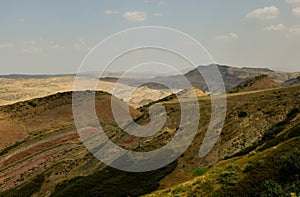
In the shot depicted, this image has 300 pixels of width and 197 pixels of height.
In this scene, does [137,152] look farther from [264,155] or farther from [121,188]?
[264,155]

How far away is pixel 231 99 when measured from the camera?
71.3 metres

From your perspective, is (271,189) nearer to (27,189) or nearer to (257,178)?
(257,178)

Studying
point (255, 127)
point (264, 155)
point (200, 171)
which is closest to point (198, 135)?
point (255, 127)

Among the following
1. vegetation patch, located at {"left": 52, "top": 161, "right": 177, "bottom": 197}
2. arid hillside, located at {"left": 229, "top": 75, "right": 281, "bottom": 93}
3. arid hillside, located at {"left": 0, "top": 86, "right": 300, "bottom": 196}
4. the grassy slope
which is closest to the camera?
the grassy slope

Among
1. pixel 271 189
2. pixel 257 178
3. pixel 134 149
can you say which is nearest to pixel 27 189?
pixel 134 149

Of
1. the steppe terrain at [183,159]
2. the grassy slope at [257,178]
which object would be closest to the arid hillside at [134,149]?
the steppe terrain at [183,159]

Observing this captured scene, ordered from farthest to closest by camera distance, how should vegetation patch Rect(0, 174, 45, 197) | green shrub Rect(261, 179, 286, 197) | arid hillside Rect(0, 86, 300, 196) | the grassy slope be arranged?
vegetation patch Rect(0, 174, 45, 197) → arid hillside Rect(0, 86, 300, 196) → the grassy slope → green shrub Rect(261, 179, 286, 197)

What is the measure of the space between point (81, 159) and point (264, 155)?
41.0 metres

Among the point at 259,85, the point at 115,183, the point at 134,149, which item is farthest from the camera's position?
the point at 259,85

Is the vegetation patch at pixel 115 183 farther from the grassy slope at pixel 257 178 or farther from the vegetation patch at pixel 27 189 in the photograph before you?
the grassy slope at pixel 257 178

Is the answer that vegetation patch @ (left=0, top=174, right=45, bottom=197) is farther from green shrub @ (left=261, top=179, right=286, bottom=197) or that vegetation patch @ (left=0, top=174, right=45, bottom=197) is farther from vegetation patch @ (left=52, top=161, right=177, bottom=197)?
green shrub @ (left=261, top=179, right=286, bottom=197)

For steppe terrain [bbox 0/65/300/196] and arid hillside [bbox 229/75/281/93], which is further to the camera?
arid hillside [bbox 229/75/281/93]

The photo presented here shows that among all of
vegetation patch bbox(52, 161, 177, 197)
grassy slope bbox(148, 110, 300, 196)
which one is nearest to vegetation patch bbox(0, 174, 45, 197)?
vegetation patch bbox(52, 161, 177, 197)

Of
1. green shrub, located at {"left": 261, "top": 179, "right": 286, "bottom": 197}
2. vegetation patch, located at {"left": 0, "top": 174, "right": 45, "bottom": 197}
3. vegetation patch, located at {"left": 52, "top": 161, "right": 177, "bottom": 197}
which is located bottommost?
vegetation patch, located at {"left": 0, "top": 174, "right": 45, "bottom": 197}
